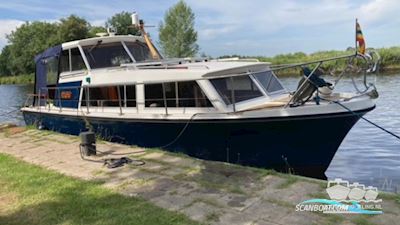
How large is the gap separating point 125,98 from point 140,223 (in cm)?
525

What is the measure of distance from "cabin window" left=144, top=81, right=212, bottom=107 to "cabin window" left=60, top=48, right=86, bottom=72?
9.57ft

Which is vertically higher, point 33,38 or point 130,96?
point 33,38

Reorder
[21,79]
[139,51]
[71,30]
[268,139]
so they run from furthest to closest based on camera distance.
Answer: [21,79], [71,30], [139,51], [268,139]

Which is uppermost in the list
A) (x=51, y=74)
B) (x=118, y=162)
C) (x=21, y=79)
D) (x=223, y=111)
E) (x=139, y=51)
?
(x=139, y=51)

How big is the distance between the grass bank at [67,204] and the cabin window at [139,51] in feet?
17.6

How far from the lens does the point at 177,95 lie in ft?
26.8

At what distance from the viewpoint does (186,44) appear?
4862cm

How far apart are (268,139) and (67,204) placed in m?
3.77

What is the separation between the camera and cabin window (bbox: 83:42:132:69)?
10572 mm

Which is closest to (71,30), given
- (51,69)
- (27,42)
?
(27,42)

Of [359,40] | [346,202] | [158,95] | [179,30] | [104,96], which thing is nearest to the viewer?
[346,202]

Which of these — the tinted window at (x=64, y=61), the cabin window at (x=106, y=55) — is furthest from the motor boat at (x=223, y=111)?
the tinted window at (x=64, y=61)

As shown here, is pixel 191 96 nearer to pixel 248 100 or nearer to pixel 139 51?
pixel 248 100

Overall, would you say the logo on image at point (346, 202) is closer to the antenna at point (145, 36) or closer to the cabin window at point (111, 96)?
the cabin window at point (111, 96)
